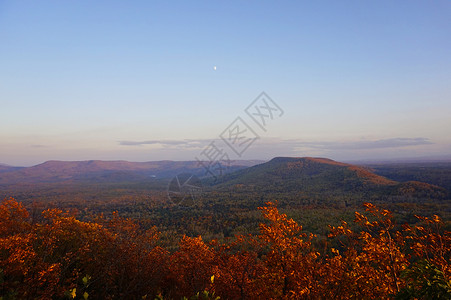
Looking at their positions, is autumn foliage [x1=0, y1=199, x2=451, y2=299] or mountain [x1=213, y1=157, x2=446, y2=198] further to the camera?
mountain [x1=213, y1=157, x2=446, y2=198]

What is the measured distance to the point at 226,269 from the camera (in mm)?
11719

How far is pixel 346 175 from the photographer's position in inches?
3885

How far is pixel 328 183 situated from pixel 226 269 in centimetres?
9569

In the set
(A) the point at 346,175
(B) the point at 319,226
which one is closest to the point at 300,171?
(A) the point at 346,175

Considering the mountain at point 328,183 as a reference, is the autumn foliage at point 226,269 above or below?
above

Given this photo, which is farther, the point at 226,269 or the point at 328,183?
the point at 328,183

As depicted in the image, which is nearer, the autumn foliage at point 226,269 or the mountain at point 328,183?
the autumn foliage at point 226,269

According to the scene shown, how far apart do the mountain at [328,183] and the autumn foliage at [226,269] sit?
235ft

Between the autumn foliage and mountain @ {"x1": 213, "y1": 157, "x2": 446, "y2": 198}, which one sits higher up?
the autumn foliage

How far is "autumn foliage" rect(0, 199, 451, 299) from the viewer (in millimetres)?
6488

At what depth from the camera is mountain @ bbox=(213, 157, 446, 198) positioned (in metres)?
69.4

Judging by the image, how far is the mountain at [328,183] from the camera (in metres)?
69.4

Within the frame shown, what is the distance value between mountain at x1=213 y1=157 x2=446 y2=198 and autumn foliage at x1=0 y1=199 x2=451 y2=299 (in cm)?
7167

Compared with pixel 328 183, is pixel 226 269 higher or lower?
higher
